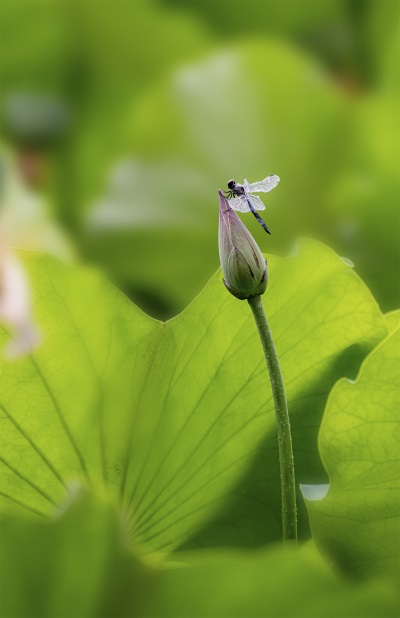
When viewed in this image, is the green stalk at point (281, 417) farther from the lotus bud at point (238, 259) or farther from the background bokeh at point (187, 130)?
the background bokeh at point (187, 130)

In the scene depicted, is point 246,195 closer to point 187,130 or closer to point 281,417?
point 281,417

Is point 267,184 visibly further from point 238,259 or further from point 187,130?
point 187,130

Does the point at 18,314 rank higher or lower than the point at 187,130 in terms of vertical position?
lower

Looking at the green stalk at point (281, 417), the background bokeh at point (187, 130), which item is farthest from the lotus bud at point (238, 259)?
the background bokeh at point (187, 130)

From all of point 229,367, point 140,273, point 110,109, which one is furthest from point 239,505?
point 110,109

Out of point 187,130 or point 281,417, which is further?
point 187,130

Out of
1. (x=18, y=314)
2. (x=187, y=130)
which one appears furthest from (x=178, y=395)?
(x=187, y=130)

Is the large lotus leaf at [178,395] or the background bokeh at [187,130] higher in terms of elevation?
the background bokeh at [187,130]
